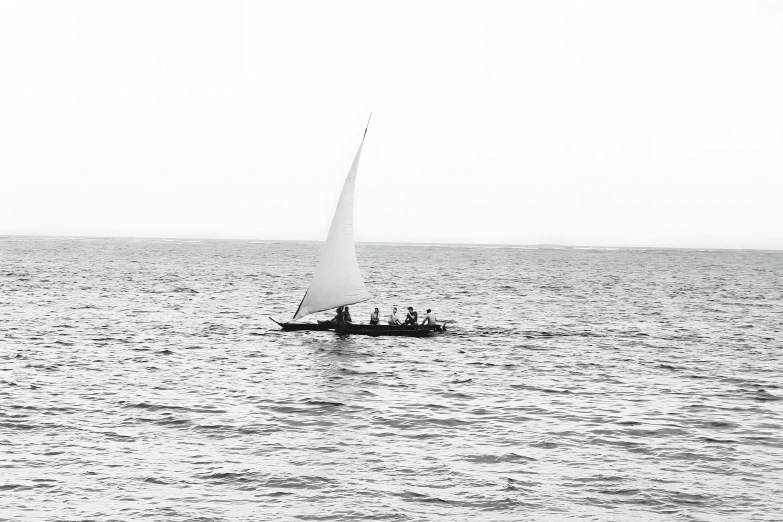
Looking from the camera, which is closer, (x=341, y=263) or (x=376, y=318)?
(x=341, y=263)

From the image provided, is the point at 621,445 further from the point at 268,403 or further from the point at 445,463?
the point at 268,403

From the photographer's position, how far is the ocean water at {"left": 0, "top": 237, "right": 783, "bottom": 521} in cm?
1964

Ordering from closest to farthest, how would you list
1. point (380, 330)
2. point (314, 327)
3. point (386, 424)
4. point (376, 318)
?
point (386, 424) < point (380, 330) < point (376, 318) < point (314, 327)

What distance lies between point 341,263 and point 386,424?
19.1m

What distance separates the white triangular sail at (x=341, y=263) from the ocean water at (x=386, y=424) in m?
3.12

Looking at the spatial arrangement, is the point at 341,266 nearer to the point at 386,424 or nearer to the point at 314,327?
the point at 314,327

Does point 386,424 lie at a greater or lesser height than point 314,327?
lesser

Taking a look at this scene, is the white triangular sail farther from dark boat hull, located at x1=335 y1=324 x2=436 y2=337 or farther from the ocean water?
the ocean water

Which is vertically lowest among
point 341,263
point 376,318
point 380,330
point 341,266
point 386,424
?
point 386,424

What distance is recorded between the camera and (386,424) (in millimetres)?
27250

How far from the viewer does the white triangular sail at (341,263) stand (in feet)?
149

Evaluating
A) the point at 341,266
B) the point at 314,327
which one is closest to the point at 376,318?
the point at 314,327

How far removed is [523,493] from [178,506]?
867cm

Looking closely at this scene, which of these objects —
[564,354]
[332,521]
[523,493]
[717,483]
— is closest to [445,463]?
[523,493]
